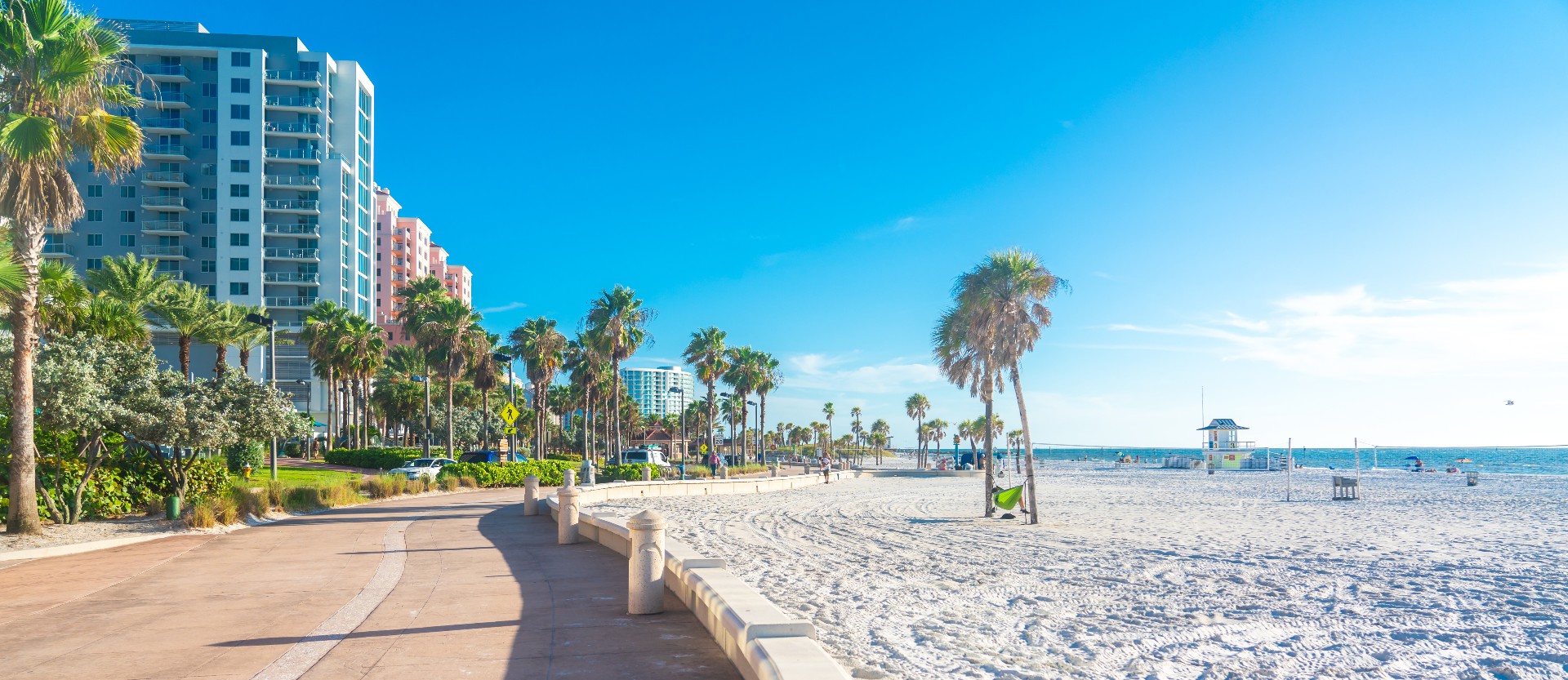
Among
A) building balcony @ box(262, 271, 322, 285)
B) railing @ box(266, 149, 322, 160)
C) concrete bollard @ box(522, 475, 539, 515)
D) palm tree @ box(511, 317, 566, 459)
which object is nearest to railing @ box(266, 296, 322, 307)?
building balcony @ box(262, 271, 322, 285)

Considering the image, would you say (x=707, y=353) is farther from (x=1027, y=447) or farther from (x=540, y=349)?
(x=1027, y=447)

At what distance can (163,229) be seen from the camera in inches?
3162

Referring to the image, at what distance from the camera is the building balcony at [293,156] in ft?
276

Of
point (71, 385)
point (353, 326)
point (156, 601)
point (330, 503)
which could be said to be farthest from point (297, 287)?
point (156, 601)

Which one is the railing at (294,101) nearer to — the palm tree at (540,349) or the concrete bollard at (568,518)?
the palm tree at (540,349)

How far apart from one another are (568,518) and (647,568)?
7.07 meters

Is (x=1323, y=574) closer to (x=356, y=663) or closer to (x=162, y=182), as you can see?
(x=356, y=663)

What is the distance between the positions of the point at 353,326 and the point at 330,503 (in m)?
35.8

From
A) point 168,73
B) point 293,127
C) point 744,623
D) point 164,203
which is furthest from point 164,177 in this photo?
point 744,623

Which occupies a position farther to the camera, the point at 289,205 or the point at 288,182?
the point at 289,205

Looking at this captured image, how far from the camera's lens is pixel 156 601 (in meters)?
9.63

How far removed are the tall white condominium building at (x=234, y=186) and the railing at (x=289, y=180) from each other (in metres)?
0.11

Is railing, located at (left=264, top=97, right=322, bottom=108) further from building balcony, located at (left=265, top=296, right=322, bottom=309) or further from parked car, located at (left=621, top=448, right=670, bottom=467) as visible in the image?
parked car, located at (left=621, top=448, right=670, bottom=467)

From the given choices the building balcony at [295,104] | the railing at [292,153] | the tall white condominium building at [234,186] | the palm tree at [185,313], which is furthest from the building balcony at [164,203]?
the palm tree at [185,313]
